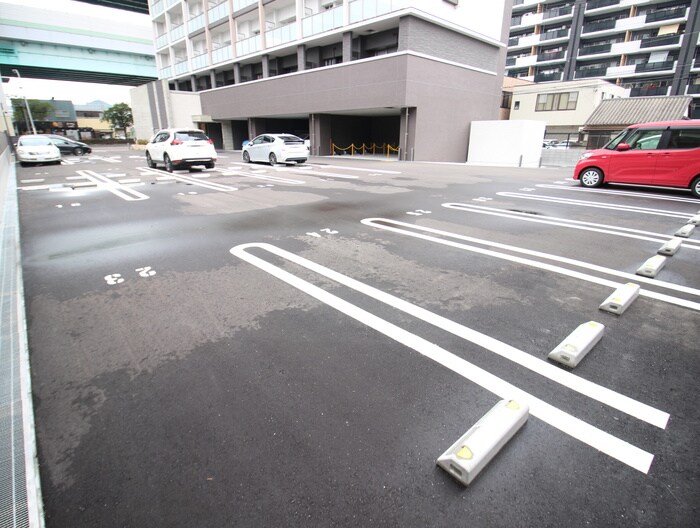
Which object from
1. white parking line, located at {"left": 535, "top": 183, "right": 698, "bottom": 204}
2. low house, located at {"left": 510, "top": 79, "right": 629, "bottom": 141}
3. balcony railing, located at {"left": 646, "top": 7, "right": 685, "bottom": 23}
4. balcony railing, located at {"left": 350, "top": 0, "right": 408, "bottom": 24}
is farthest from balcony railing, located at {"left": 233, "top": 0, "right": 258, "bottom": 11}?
balcony railing, located at {"left": 646, "top": 7, "right": 685, "bottom": 23}

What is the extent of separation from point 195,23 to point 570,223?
43091mm

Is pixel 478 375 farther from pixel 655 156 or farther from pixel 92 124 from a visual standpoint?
pixel 92 124

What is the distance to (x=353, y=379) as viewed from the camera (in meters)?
2.59

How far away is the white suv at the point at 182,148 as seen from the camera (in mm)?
14883

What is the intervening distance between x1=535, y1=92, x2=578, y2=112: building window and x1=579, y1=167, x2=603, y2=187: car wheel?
3260cm

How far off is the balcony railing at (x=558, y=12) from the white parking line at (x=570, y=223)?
174 ft

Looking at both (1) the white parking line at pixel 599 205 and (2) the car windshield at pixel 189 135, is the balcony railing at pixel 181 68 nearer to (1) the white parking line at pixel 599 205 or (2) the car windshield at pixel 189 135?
(2) the car windshield at pixel 189 135

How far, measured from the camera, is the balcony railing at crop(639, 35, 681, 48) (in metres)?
39.2

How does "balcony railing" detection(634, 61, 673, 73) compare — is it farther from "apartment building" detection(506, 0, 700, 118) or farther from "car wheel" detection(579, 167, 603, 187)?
"car wheel" detection(579, 167, 603, 187)

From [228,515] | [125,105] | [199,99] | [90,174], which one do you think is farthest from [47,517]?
[125,105]

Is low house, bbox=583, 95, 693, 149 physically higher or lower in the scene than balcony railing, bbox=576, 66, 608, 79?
lower

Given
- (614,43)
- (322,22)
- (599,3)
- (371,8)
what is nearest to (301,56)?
(322,22)

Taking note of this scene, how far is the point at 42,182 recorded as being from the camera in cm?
1342

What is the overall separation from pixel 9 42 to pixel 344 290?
62105mm
